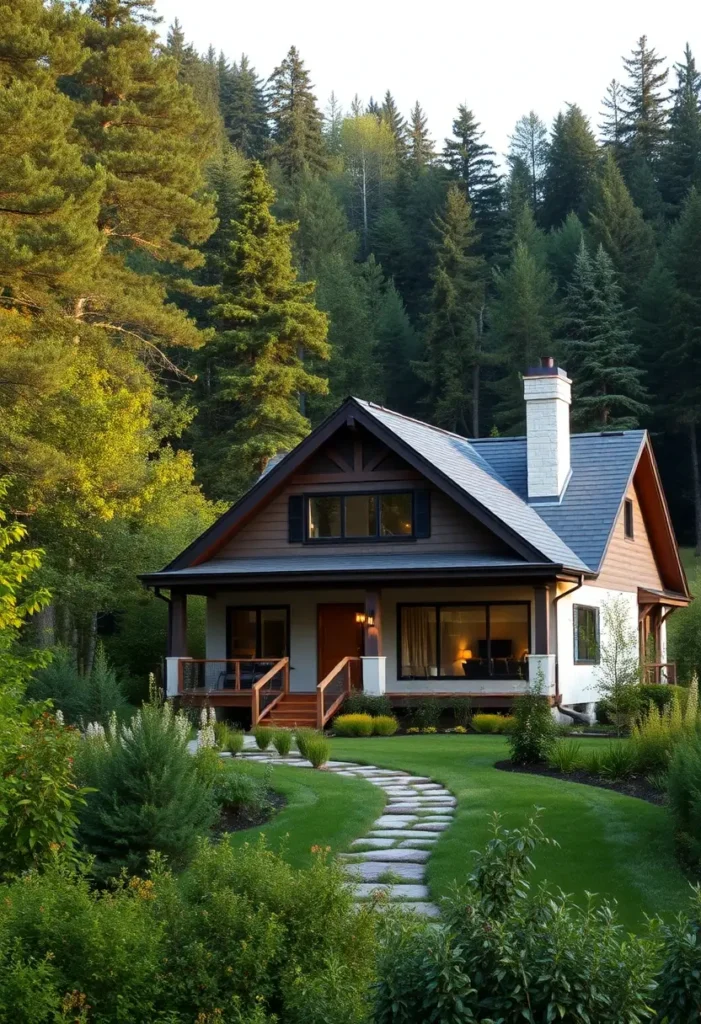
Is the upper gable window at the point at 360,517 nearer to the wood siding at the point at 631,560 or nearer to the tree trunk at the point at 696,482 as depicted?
the wood siding at the point at 631,560

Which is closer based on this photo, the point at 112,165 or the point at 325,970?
the point at 325,970

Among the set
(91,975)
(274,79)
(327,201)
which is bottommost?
(91,975)

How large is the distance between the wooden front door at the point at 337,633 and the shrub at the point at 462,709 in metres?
3.07

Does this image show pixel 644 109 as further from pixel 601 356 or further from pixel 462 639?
pixel 462 639

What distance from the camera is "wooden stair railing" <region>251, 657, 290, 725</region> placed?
23125 millimetres

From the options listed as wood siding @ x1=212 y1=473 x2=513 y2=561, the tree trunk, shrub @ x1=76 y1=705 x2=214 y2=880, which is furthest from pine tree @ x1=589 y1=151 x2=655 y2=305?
shrub @ x1=76 y1=705 x2=214 y2=880

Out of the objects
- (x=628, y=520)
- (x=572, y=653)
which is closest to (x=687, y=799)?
(x=572, y=653)

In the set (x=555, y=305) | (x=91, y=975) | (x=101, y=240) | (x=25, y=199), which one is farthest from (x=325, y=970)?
(x=555, y=305)

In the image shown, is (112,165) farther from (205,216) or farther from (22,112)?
(22,112)

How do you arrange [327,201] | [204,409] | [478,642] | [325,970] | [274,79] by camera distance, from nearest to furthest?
[325,970] → [478,642] → [204,409] → [327,201] → [274,79]

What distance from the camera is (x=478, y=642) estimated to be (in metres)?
25.1

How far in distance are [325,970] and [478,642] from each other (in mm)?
18734

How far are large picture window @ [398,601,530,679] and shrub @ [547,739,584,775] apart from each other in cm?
965

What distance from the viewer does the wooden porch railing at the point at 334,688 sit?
74.2 feet
